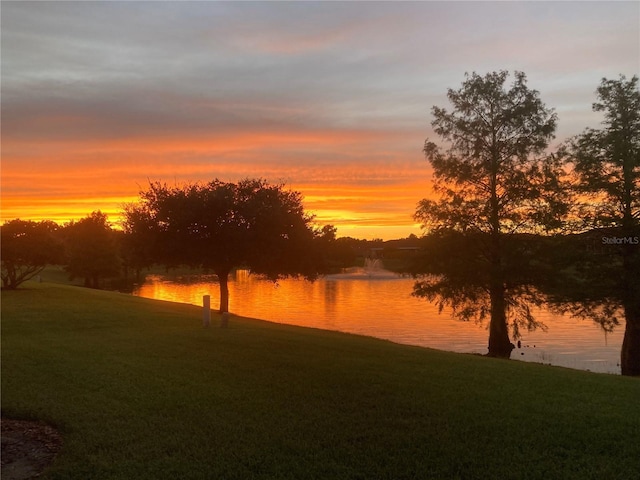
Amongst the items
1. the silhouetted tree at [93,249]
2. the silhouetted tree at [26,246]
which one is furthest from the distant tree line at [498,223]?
the silhouetted tree at [93,249]

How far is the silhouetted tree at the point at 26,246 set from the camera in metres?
30.4

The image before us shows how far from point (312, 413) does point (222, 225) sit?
17659 millimetres

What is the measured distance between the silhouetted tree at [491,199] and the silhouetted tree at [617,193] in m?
1.82

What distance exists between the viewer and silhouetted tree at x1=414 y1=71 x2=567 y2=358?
2262 centimetres

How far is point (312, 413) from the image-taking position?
7.50 meters

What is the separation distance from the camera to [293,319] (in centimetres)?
3216

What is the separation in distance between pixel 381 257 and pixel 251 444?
97.5 m

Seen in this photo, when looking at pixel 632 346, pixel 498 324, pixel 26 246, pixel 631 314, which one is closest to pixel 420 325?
pixel 498 324

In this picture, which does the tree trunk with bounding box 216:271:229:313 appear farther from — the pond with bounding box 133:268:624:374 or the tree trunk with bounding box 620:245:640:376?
the tree trunk with bounding box 620:245:640:376

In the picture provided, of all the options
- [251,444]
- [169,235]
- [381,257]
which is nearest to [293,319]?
[169,235]

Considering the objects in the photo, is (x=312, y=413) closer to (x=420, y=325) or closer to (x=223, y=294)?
(x=223, y=294)

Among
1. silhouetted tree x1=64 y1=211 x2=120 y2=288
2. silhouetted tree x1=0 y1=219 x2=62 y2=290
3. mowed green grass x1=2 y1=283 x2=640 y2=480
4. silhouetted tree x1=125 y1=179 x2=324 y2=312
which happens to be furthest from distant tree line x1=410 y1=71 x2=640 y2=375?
silhouetted tree x1=64 y1=211 x2=120 y2=288

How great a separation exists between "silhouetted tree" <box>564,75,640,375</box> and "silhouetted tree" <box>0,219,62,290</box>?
28.5m

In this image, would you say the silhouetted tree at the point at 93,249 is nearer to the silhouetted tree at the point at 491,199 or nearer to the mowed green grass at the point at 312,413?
the silhouetted tree at the point at 491,199
